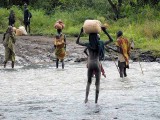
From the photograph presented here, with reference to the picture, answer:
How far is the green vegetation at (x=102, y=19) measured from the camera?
30.4m

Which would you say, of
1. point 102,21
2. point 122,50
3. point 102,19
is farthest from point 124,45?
point 102,19

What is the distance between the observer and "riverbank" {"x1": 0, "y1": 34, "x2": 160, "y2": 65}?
2436cm

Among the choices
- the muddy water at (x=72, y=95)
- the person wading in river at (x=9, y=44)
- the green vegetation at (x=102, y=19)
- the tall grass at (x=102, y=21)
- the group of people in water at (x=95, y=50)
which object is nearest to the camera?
the muddy water at (x=72, y=95)

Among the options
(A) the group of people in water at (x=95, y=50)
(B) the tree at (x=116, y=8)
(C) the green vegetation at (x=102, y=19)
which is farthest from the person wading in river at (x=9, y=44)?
(B) the tree at (x=116, y=8)

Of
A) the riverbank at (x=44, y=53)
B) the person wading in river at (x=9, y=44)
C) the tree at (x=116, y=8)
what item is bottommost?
the riverbank at (x=44, y=53)

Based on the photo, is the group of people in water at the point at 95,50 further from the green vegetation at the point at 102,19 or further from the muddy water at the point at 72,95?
the green vegetation at the point at 102,19

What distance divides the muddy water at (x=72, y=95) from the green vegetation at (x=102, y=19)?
9.23 m

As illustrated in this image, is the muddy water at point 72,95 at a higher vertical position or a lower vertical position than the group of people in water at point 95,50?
lower

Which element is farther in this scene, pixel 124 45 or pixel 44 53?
pixel 44 53

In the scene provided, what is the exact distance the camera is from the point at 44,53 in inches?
1029

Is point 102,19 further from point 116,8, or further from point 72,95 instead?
point 72,95

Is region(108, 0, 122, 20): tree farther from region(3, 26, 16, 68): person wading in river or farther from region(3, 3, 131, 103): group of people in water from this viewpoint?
region(3, 26, 16, 68): person wading in river

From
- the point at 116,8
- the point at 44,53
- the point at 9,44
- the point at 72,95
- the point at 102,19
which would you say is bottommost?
the point at 44,53

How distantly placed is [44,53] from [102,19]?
11.5m
